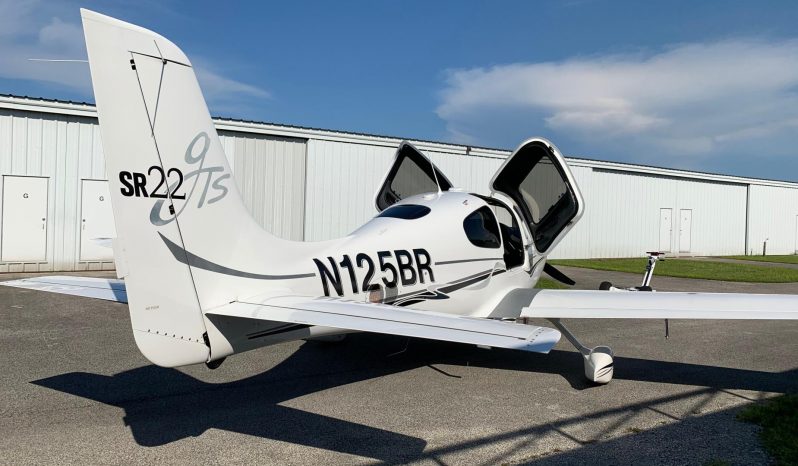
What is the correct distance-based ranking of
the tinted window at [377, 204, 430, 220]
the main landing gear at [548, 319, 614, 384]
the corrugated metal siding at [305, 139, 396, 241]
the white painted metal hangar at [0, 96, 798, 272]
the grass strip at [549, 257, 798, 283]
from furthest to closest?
the grass strip at [549, 257, 798, 283]
the corrugated metal siding at [305, 139, 396, 241]
the white painted metal hangar at [0, 96, 798, 272]
the tinted window at [377, 204, 430, 220]
the main landing gear at [548, 319, 614, 384]

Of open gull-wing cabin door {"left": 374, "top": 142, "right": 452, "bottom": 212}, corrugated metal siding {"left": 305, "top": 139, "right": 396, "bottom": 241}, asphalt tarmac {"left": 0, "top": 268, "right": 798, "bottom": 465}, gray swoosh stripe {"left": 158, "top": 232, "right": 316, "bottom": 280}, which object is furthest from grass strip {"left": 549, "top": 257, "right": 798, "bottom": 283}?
gray swoosh stripe {"left": 158, "top": 232, "right": 316, "bottom": 280}

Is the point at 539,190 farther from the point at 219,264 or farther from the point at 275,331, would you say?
the point at 219,264

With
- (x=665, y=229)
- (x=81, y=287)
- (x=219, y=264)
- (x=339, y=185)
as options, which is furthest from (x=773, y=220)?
(x=81, y=287)

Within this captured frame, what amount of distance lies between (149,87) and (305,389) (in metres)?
3.68

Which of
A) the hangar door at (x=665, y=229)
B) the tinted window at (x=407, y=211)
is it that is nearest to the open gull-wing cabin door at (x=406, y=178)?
the tinted window at (x=407, y=211)

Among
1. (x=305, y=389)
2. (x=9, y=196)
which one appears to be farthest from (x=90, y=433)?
(x=9, y=196)

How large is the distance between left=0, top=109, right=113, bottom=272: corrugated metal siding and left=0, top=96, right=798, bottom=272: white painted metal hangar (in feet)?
0.08

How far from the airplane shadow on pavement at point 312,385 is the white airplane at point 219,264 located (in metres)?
0.86

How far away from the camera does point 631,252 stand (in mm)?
29516

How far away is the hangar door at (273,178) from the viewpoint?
1875 cm

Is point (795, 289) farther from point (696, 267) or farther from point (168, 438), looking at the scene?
point (168, 438)

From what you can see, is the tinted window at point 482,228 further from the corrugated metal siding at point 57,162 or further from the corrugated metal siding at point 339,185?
the corrugated metal siding at point 57,162

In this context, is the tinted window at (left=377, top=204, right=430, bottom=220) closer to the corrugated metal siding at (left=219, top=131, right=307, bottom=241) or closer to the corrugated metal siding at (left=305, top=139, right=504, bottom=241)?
the corrugated metal siding at (left=219, top=131, right=307, bottom=241)

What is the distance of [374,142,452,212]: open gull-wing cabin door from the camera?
9.22 m
